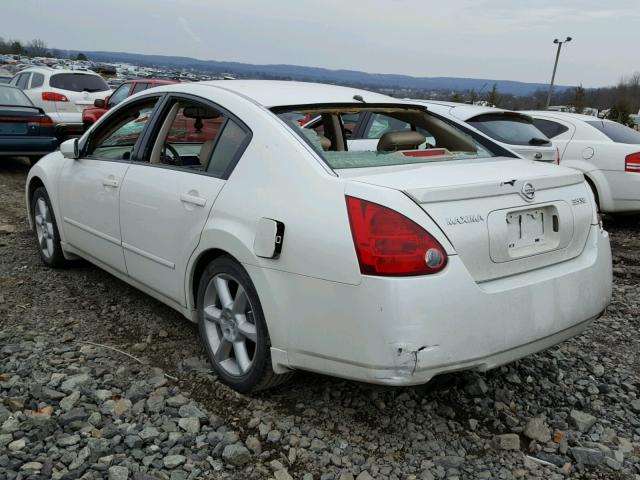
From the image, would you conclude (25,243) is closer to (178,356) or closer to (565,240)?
(178,356)

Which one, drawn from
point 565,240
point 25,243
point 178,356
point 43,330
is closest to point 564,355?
point 565,240

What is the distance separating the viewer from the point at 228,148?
311 cm

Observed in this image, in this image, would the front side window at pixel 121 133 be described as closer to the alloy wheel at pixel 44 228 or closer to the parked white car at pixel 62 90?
the alloy wheel at pixel 44 228

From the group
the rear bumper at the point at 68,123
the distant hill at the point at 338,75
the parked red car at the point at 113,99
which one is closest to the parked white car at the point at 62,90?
the parked red car at the point at 113,99

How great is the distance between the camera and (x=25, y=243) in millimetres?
5730

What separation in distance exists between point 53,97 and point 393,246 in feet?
40.8

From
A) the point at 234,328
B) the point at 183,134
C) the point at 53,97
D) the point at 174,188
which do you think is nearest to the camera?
the point at 234,328

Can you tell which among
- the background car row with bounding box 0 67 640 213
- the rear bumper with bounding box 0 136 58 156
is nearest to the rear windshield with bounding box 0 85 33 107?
the background car row with bounding box 0 67 640 213

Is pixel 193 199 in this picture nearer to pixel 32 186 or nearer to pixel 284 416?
pixel 284 416

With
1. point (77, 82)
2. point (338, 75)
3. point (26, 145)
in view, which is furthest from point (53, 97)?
point (338, 75)

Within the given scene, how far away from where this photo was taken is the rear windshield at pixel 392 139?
2.93 metres

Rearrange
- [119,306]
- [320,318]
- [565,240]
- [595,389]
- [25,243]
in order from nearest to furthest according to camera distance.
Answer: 1. [320,318]
2. [565,240]
3. [595,389]
4. [119,306]
5. [25,243]

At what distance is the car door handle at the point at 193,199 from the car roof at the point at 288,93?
0.58 m

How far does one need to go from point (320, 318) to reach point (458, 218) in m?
0.69
